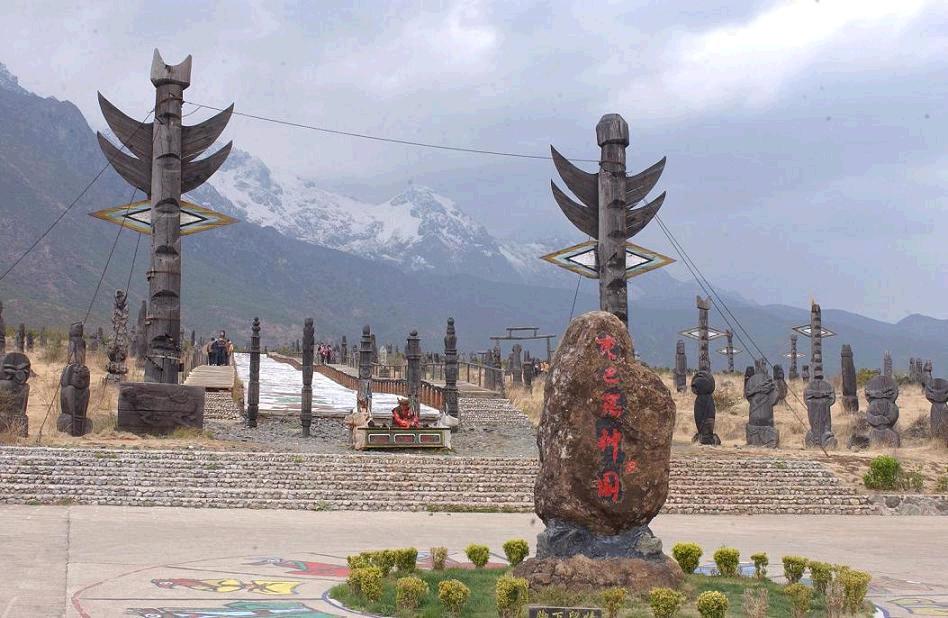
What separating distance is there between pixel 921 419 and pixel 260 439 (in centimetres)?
1689

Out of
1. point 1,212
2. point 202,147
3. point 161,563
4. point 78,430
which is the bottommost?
point 161,563

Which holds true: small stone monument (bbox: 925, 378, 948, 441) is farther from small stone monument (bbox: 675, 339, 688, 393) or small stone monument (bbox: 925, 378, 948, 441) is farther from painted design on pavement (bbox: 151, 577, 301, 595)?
painted design on pavement (bbox: 151, 577, 301, 595)

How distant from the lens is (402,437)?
21875 millimetres

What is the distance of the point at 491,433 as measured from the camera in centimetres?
2630

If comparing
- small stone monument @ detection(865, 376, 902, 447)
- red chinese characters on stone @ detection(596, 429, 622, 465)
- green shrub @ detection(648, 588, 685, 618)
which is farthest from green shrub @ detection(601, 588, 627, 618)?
small stone monument @ detection(865, 376, 902, 447)

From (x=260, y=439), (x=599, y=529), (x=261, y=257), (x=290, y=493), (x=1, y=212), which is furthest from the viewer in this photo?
(x=261, y=257)

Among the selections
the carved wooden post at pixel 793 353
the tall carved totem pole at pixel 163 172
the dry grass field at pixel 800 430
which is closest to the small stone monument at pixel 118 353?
the tall carved totem pole at pixel 163 172

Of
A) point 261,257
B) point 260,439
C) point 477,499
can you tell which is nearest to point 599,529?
point 477,499

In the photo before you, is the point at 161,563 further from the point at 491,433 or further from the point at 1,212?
the point at 1,212

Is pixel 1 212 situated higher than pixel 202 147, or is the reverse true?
pixel 1 212

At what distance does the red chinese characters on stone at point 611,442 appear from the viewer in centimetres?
946

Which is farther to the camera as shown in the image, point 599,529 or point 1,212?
point 1,212

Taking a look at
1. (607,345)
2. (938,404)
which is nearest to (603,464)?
(607,345)

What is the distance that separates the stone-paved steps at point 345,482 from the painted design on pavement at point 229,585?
611cm
